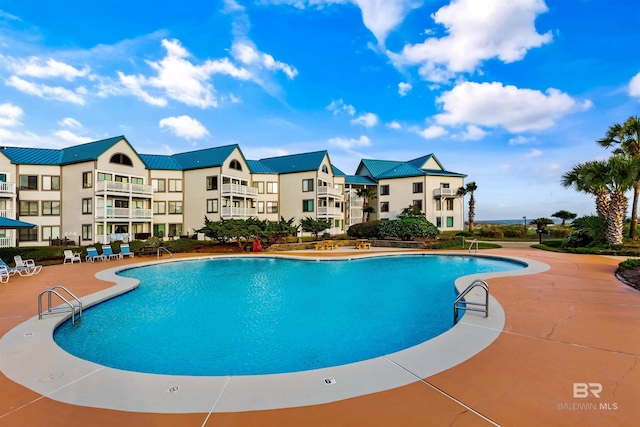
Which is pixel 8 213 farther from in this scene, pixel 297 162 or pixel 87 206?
pixel 297 162

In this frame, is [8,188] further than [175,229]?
No

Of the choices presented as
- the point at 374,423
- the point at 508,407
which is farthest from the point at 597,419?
the point at 374,423

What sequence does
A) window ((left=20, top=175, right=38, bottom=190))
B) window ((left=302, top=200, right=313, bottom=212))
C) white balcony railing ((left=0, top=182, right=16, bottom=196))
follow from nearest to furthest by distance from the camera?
white balcony railing ((left=0, top=182, right=16, bottom=196)) < window ((left=20, top=175, right=38, bottom=190)) < window ((left=302, top=200, right=313, bottom=212))

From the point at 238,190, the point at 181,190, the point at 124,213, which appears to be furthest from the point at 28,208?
the point at 238,190

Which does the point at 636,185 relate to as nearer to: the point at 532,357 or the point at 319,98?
the point at 532,357

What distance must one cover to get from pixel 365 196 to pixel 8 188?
38656mm

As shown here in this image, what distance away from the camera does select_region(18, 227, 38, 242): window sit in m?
26.8

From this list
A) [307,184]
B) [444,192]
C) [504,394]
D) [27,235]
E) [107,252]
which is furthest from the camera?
[444,192]

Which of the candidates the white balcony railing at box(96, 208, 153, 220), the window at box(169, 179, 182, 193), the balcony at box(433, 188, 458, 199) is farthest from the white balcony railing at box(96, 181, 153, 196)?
the balcony at box(433, 188, 458, 199)

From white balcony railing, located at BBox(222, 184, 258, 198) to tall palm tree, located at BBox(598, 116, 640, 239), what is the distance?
34163mm

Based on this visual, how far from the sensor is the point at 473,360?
5316 millimetres

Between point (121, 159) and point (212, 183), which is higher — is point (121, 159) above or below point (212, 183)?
above

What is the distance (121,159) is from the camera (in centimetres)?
3000

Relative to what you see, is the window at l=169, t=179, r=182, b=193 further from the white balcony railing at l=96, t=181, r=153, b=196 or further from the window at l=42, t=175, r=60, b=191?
the window at l=42, t=175, r=60, b=191
